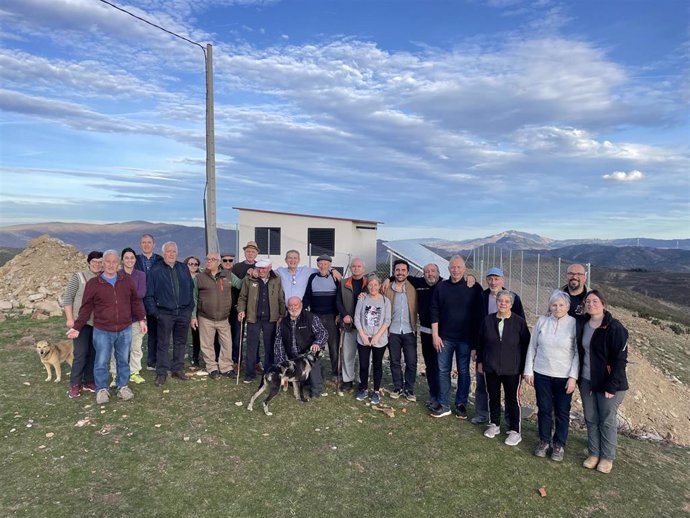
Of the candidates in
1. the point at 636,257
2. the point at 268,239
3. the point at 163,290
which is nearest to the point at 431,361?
the point at 163,290

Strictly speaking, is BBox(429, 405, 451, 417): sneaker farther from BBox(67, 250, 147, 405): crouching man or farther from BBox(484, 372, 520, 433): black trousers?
BBox(67, 250, 147, 405): crouching man

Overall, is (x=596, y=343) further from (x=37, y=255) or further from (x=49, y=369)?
(x=37, y=255)

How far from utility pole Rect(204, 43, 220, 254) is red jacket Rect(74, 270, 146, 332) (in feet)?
12.6

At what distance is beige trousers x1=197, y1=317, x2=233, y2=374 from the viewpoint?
23.0ft

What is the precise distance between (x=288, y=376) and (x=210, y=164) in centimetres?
548

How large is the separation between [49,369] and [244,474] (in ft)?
13.7

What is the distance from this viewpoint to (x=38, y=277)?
14.1 metres

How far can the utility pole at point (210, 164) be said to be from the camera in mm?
9656

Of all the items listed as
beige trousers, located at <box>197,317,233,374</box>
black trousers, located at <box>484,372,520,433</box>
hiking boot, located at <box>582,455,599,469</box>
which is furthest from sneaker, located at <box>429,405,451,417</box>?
beige trousers, located at <box>197,317,233,374</box>

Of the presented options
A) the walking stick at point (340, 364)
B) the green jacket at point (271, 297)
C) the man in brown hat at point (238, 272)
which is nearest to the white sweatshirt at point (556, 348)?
the walking stick at point (340, 364)

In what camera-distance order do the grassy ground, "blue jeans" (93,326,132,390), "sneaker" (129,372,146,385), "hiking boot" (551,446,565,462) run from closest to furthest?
the grassy ground → "hiking boot" (551,446,565,462) → "blue jeans" (93,326,132,390) → "sneaker" (129,372,146,385)

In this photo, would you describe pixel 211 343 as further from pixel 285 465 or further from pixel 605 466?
pixel 605 466

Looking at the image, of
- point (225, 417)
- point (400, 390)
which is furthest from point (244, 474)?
point (400, 390)

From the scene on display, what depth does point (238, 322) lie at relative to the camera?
732cm
